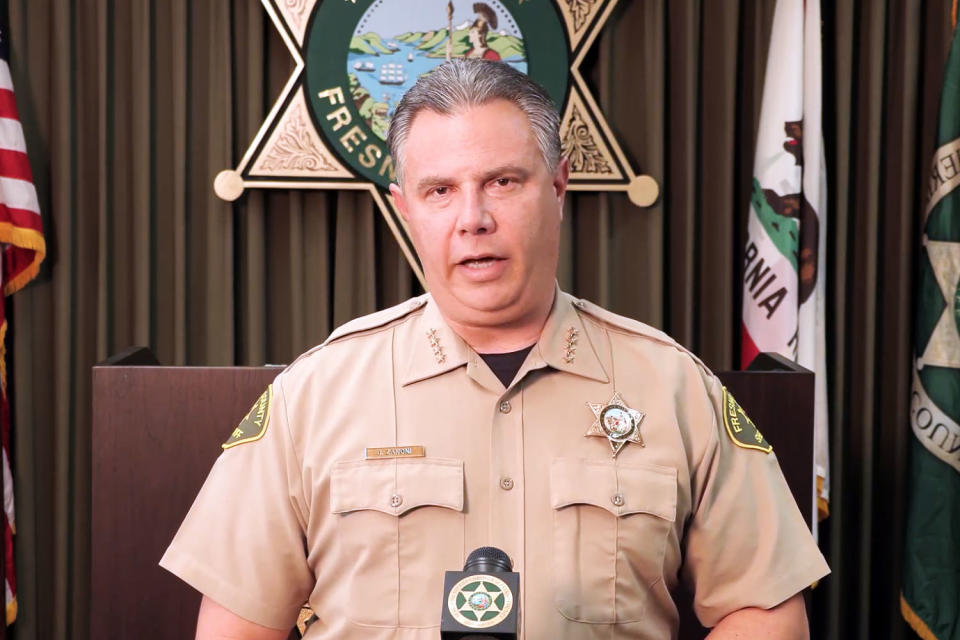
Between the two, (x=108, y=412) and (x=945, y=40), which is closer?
(x=108, y=412)

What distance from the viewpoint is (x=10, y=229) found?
2877 millimetres

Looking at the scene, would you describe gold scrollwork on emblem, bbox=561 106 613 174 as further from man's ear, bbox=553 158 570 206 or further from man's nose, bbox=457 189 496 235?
man's nose, bbox=457 189 496 235

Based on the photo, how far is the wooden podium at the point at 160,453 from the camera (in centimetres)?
218

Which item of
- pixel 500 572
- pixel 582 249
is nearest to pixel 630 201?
pixel 582 249

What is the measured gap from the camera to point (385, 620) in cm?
148

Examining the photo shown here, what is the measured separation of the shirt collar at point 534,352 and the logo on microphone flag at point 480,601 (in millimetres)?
726

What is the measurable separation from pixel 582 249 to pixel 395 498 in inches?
71.6

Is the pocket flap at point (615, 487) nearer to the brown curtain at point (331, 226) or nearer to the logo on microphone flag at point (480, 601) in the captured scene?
the logo on microphone flag at point (480, 601)

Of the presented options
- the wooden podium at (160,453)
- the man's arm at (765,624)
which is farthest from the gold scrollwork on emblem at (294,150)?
the man's arm at (765,624)

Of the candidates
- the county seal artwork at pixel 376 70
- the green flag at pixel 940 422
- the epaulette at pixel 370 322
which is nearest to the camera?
the epaulette at pixel 370 322

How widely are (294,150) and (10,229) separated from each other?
80 cm

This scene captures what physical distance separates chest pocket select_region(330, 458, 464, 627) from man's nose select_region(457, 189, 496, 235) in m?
0.34

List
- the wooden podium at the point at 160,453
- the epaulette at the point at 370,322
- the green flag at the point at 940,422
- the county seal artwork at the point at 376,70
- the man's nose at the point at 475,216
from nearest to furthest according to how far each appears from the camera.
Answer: the man's nose at the point at 475,216 → the epaulette at the point at 370,322 → the wooden podium at the point at 160,453 → the green flag at the point at 940,422 → the county seal artwork at the point at 376,70

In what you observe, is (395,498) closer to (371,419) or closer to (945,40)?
(371,419)
